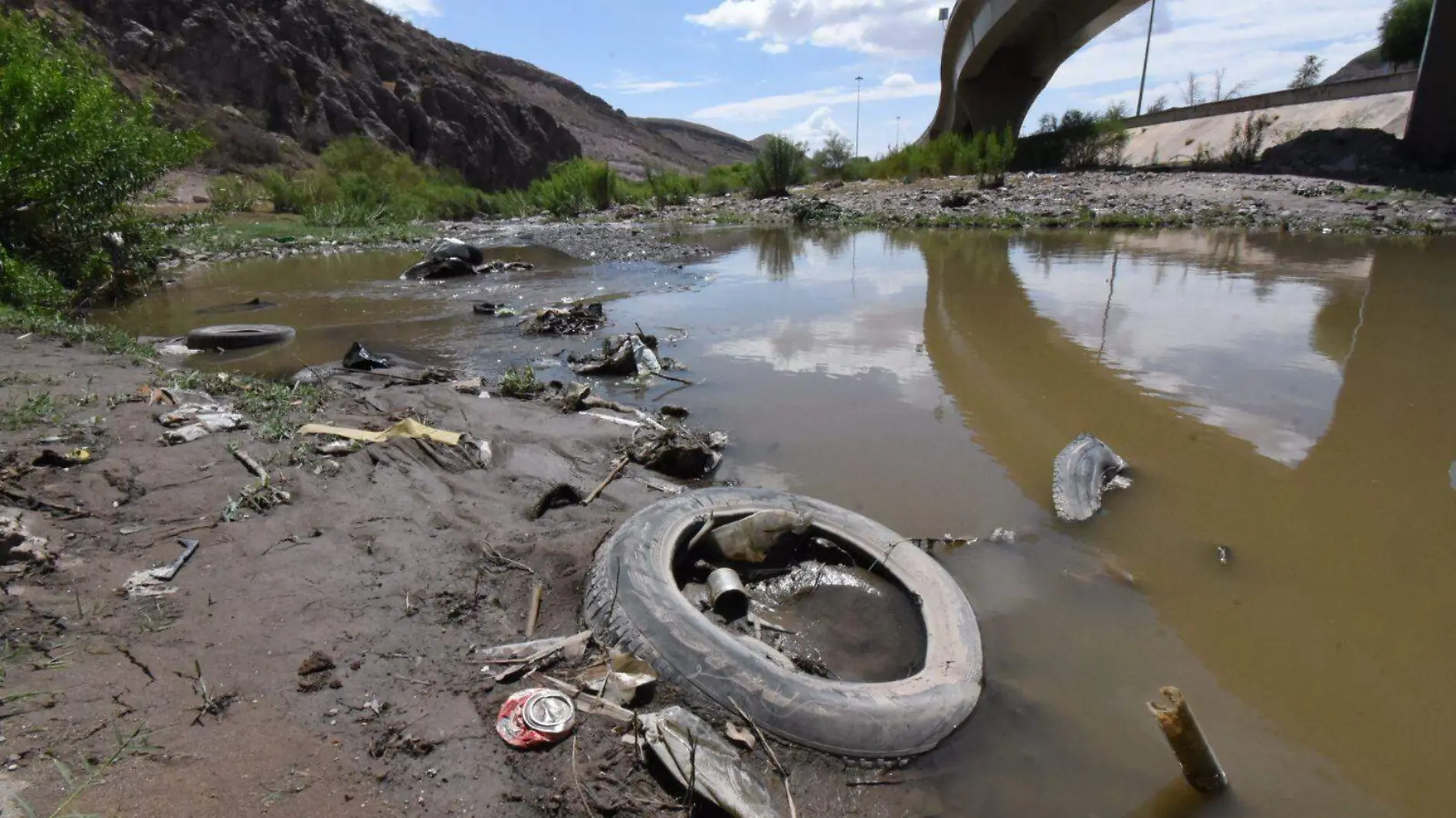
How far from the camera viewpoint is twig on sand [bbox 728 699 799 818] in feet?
6.37

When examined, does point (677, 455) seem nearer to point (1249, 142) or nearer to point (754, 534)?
point (754, 534)

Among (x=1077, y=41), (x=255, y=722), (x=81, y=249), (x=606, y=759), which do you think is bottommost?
(x=606, y=759)

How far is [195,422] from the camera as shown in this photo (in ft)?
13.3

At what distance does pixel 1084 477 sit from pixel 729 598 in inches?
87.5

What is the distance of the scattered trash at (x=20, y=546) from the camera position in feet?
8.15

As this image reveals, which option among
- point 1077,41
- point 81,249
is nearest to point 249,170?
point 81,249

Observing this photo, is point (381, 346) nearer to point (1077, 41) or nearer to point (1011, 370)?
point (1011, 370)

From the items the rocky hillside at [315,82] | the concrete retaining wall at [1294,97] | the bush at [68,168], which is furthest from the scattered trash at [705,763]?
the rocky hillside at [315,82]

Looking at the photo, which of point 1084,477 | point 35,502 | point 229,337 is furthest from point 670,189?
point 35,502

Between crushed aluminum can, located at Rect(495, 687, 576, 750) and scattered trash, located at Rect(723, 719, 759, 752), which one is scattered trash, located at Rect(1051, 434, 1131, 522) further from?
crushed aluminum can, located at Rect(495, 687, 576, 750)

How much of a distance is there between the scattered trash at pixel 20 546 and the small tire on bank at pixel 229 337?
202 inches

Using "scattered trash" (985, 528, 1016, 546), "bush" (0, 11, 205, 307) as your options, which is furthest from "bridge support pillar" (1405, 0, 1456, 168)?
"bush" (0, 11, 205, 307)

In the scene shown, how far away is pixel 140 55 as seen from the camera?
1351 inches

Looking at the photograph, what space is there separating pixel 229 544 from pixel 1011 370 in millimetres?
5646
